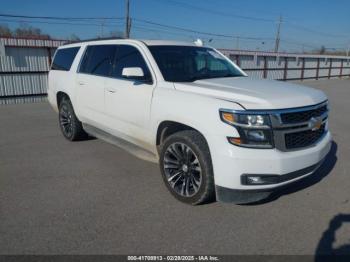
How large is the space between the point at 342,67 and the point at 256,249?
36193 mm

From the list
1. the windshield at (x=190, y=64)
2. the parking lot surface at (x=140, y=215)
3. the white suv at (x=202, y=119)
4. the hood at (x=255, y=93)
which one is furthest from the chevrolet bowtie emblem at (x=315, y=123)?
the windshield at (x=190, y=64)

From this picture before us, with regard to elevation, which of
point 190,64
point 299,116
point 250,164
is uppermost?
point 190,64

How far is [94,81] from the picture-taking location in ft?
16.8

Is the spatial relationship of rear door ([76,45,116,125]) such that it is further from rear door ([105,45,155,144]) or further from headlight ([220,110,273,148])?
headlight ([220,110,273,148])

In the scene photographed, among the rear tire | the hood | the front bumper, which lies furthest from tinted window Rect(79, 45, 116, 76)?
the front bumper

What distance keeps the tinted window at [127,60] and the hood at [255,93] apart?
773 mm

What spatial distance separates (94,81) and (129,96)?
3.65 feet

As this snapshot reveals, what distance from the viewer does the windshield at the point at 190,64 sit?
13.9 ft

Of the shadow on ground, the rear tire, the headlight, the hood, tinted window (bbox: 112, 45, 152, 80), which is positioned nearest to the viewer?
the shadow on ground

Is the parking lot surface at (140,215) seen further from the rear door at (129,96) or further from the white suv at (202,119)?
the rear door at (129,96)

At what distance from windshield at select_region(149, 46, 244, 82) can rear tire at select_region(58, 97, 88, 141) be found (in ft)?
7.98

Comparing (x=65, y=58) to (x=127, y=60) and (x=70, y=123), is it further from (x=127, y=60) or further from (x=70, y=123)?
(x=127, y=60)

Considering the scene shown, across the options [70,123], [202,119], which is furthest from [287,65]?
[202,119]

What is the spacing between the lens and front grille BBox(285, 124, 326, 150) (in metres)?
3.17
